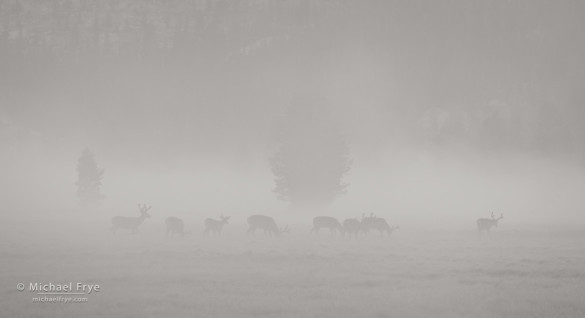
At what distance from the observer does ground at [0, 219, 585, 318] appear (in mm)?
13852

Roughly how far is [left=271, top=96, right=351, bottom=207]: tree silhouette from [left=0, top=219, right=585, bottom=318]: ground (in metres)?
20.6

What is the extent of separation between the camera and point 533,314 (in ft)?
44.0

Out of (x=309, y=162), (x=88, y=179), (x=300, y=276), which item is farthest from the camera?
(x=88, y=179)

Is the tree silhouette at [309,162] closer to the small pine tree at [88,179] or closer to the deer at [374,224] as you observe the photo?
the deer at [374,224]

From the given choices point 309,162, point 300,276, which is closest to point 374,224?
point 300,276

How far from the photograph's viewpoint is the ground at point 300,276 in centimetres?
1385

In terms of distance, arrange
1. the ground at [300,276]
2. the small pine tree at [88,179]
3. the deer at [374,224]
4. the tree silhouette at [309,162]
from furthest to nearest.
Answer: the small pine tree at [88,179]
the tree silhouette at [309,162]
the deer at [374,224]
the ground at [300,276]

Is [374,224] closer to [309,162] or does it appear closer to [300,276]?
[300,276]

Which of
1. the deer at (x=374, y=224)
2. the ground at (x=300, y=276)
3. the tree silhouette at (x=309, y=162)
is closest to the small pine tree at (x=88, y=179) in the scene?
the tree silhouette at (x=309, y=162)

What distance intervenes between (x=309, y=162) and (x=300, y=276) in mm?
32285

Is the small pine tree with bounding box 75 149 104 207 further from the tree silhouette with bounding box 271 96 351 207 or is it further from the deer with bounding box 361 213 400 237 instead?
the deer with bounding box 361 213 400 237

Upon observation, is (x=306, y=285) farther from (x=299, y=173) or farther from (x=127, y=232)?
(x=299, y=173)

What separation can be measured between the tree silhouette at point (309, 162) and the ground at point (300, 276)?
2059cm

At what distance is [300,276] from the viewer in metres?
18.1
